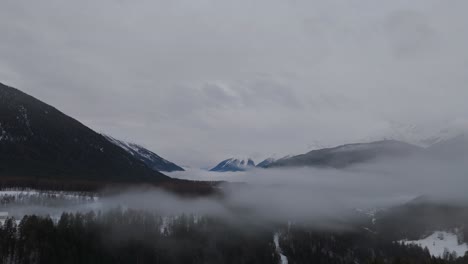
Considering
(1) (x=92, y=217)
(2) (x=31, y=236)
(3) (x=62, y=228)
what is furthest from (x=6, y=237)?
(1) (x=92, y=217)

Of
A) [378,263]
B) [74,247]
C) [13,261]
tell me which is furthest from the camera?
[74,247]

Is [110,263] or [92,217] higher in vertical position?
[92,217]

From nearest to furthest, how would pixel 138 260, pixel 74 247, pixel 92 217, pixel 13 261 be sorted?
pixel 13 261 → pixel 74 247 → pixel 138 260 → pixel 92 217

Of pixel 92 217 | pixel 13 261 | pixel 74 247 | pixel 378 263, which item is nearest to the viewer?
pixel 378 263

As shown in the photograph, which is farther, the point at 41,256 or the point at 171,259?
the point at 171,259

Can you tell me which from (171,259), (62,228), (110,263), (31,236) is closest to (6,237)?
(31,236)

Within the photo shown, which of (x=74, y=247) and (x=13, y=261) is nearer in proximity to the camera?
(x=13, y=261)

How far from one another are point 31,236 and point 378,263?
10695 cm

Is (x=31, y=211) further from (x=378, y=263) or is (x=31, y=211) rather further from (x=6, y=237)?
(x=378, y=263)

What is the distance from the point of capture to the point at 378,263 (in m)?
115

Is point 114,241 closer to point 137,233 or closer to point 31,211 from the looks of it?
point 137,233

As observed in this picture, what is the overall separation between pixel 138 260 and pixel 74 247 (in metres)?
29.8

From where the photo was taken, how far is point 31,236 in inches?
5974

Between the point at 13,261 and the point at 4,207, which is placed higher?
the point at 4,207
